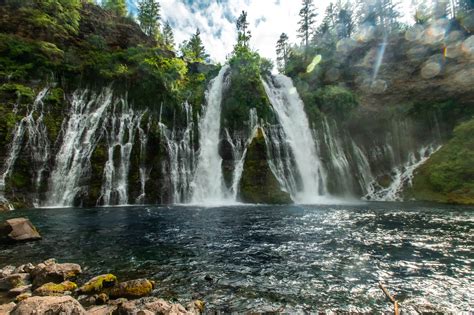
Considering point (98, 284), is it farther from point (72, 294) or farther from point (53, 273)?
point (53, 273)

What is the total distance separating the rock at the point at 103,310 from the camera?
5.55 m

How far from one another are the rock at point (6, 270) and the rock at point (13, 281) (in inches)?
18.9

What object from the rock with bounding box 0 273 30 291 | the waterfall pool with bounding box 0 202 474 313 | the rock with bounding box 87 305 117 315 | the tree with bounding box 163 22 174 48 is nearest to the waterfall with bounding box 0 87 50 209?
the waterfall pool with bounding box 0 202 474 313

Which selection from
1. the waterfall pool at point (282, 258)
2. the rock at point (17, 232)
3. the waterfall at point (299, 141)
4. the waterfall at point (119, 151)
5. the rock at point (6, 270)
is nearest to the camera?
the waterfall pool at point (282, 258)

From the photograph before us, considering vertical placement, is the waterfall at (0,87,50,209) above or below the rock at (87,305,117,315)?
above

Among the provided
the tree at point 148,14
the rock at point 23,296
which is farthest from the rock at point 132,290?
the tree at point 148,14

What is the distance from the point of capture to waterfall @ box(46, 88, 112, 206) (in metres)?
25.1

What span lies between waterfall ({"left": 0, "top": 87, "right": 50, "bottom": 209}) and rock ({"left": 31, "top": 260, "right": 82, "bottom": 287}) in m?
20.9

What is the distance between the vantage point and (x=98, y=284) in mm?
6988

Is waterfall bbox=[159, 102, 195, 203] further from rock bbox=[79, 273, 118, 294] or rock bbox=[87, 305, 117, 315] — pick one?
rock bbox=[87, 305, 117, 315]

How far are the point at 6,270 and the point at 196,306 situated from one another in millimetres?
6710

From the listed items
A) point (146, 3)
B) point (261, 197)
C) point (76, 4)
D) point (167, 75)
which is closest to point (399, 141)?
point (261, 197)

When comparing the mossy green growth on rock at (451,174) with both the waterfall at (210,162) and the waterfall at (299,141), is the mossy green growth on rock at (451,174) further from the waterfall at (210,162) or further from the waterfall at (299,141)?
the waterfall at (210,162)

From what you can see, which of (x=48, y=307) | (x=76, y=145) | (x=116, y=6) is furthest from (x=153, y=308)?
(x=116, y=6)
